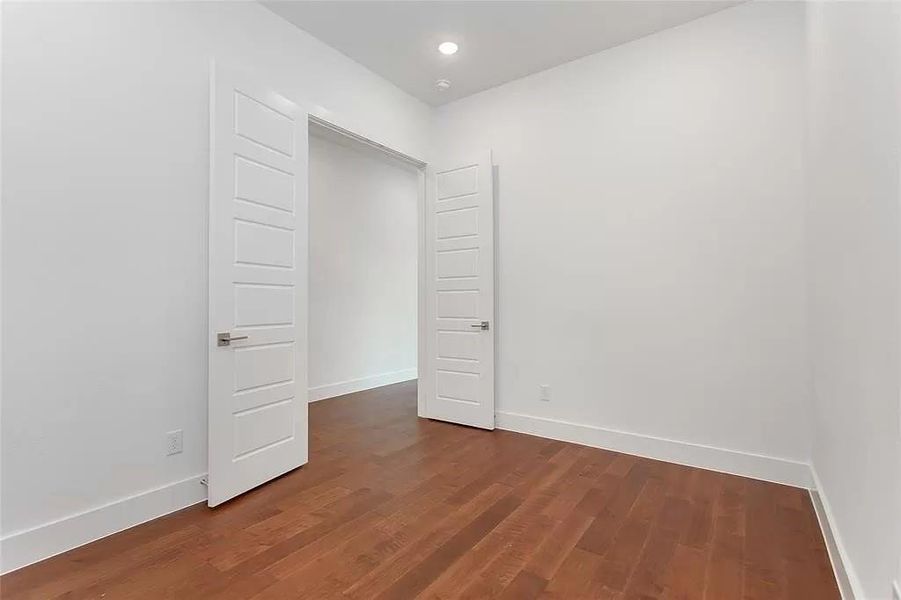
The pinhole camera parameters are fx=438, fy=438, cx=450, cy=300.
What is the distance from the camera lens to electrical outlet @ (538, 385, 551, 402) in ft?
12.4

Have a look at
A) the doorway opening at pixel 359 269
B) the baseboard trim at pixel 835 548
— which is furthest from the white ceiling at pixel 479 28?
the baseboard trim at pixel 835 548

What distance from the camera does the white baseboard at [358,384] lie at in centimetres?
517

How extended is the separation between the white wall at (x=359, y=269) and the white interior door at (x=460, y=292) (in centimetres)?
86

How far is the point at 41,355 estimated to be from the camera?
1981 millimetres

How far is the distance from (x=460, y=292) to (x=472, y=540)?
2370 mm

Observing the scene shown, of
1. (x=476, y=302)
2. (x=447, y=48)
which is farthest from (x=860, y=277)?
(x=447, y=48)

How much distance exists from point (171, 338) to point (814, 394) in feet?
12.3

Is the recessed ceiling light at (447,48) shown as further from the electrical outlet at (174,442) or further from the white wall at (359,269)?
the electrical outlet at (174,442)

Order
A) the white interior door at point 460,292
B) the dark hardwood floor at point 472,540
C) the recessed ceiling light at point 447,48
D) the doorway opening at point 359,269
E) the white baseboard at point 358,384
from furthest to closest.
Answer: the doorway opening at point 359,269 < the white baseboard at point 358,384 < the white interior door at point 460,292 < the recessed ceiling light at point 447,48 < the dark hardwood floor at point 472,540

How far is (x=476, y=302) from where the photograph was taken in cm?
405

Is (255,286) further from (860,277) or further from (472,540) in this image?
(860,277)

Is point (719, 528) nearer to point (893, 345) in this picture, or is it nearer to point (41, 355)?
point (893, 345)

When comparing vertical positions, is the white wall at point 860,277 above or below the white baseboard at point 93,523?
above

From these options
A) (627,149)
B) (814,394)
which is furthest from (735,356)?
(627,149)
